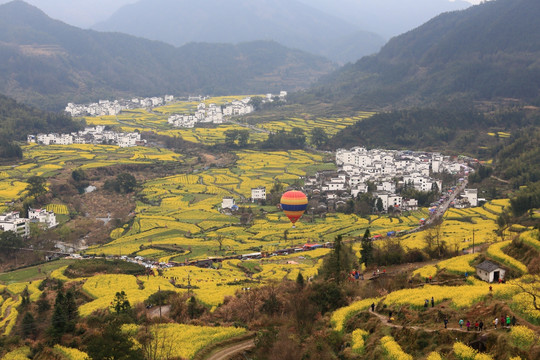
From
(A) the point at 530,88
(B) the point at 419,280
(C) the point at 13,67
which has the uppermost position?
(C) the point at 13,67

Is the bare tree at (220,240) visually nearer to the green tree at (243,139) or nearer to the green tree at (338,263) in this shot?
the green tree at (338,263)

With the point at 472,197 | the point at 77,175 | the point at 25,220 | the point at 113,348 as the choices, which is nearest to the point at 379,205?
the point at 472,197

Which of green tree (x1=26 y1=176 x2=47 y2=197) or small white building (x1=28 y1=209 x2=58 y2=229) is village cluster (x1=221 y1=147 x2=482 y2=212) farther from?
green tree (x1=26 y1=176 x2=47 y2=197)

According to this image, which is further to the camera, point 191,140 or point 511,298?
point 191,140

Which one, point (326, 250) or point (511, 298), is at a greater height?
point (511, 298)

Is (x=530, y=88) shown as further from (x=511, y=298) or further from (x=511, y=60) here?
(x=511, y=298)

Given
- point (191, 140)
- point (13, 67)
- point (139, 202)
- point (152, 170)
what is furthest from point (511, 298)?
point (13, 67)

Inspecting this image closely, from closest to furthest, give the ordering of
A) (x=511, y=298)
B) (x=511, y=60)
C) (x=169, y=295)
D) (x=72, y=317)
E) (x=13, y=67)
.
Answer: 1. (x=511, y=298)
2. (x=72, y=317)
3. (x=169, y=295)
4. (x=511, y=60)
5. (x=13, y=67)
